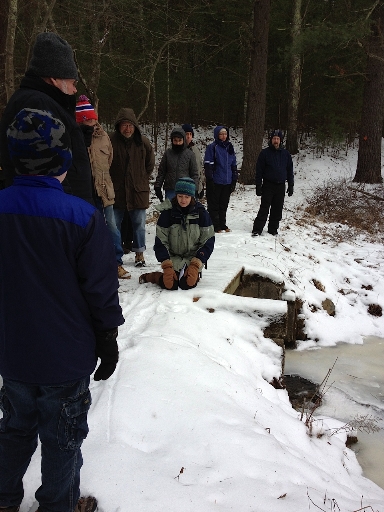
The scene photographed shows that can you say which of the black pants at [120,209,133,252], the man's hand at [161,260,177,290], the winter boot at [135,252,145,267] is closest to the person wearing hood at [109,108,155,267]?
the winter boot at [135,252,145,267]

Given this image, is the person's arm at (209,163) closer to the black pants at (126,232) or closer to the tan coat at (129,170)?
the black pants at (126,232)

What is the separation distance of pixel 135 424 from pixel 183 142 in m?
4.86

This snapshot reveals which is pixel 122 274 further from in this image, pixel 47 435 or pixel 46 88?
pixel 47 435

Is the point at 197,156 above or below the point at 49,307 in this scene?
above

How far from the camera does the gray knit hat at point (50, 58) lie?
2.64 meters

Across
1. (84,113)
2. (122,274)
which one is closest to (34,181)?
(84,113)

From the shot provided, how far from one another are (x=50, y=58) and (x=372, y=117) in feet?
39.2

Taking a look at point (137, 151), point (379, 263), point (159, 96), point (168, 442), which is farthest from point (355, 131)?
point (168, 442)

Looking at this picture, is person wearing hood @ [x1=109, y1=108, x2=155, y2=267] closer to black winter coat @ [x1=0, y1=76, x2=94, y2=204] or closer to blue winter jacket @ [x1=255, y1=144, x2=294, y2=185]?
black winter coat @ [x1=0, y1=76, x2=94, y2=204]

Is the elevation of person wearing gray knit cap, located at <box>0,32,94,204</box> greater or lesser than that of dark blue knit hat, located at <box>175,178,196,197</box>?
greater

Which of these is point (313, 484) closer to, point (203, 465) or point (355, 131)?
point (203, 465)

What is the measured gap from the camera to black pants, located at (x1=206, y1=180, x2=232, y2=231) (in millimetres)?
7637

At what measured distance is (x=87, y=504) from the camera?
1.93 metres

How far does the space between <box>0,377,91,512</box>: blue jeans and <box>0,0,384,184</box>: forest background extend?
7760mm
